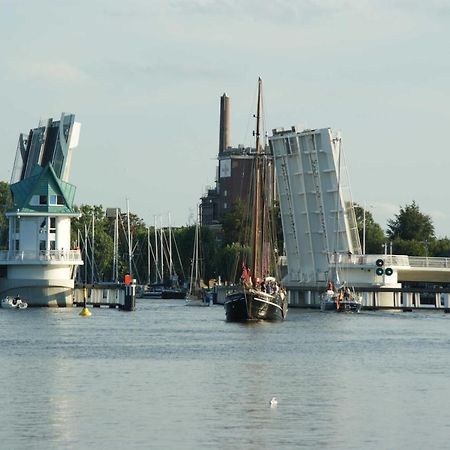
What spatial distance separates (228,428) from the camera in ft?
97.2

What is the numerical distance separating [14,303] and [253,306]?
70.3ft

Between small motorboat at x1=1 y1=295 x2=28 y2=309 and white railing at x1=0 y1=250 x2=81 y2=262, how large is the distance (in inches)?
84.7

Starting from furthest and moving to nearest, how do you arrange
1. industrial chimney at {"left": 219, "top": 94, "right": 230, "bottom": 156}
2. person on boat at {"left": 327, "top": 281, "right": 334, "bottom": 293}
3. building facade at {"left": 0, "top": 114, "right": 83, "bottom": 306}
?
industrial chimney at {"left": 219, "top": 94, "right": 230, "bottom": 156}, person on boat at {"left": 327, "top": 281, "right": 334, "bottom": 293}, building facade at {"left": 0, "top": 114, "right": 83, "bottom": 306}

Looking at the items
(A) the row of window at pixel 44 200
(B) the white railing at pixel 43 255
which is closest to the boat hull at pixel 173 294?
(A) the row of window at pixel 44 200

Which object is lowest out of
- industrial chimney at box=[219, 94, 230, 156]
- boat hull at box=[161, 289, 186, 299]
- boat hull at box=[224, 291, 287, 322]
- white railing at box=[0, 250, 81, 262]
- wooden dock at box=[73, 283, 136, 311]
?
boat hull at box=[224, 291, 287, 322]

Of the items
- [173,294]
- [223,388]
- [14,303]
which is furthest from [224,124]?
[223,388]

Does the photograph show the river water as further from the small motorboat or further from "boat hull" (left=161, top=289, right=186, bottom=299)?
"boat hull" (left=161, top=289, right=186, bottom=299)

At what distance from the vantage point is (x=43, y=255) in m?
84.8

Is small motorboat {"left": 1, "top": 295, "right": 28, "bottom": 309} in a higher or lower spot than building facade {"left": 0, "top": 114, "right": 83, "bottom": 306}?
lower

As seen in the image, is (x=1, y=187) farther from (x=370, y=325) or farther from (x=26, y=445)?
(x=26, y=445)

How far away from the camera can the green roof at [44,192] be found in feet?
284

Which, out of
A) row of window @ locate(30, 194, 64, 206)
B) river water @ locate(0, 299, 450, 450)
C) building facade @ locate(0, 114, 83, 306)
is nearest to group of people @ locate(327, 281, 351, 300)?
building facade @ locate(0, 114, 83, 306)

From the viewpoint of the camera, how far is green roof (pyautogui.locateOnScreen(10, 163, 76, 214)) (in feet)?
284

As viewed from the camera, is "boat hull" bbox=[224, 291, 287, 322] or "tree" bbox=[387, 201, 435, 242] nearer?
"boat hull" bbox=[224, 291, 287, 322]
